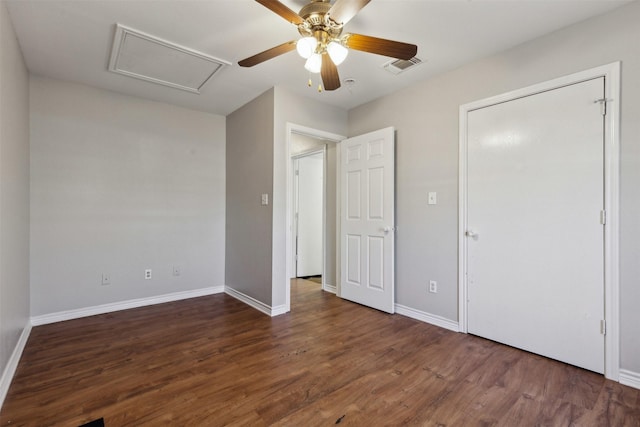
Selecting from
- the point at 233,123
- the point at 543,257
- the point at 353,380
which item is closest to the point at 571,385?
the point at 543,257

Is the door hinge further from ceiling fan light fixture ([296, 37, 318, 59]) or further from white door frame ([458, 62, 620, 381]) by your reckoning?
ceiling fan light fixture ([296, 37, 318, 59])

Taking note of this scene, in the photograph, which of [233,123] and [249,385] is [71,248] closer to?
[233,123]

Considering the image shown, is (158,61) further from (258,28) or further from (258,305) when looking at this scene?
(258,305)

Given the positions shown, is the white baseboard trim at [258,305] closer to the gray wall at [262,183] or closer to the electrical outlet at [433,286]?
the gray wall at [262,183]

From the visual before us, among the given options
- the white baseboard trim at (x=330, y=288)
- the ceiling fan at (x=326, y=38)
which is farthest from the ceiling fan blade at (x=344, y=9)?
the white baseboard trim at (x=330, y=288)

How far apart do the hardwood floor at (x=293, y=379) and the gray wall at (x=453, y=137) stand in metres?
0.50

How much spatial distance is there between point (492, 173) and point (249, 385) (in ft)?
8.05

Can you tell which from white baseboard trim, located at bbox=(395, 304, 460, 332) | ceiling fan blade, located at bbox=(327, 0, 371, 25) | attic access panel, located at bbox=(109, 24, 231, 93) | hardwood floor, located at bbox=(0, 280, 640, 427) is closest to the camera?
ceiling fan blade, located at bbox=(327, 0, 371, 25)

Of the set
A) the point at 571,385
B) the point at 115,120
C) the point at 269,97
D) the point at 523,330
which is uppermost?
the point at 269,97

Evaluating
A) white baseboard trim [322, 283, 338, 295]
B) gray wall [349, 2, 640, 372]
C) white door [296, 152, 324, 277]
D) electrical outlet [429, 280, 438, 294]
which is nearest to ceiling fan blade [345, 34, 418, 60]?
gray wall [349, 2, 640, 372]

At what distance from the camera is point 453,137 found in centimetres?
275

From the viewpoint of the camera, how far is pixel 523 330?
7.63ft

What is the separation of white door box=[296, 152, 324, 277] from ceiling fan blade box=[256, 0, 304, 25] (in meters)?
3.11

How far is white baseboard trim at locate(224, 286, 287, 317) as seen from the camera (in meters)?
3.10
